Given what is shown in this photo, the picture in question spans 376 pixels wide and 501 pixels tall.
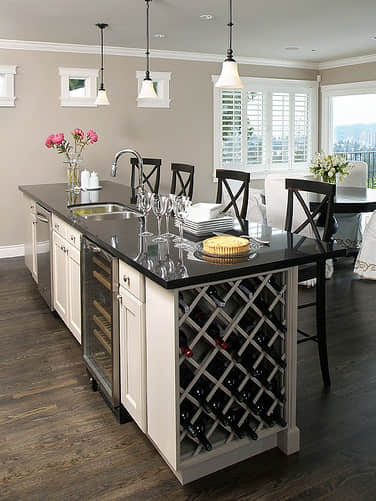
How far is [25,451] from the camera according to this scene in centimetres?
253

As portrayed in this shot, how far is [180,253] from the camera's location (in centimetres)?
251

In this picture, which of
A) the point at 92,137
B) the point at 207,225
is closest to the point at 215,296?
the point at 207,225

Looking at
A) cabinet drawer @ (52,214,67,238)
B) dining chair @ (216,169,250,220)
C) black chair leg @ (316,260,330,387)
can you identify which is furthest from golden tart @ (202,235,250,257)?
cabinet drawer @ (52,214,67,238)

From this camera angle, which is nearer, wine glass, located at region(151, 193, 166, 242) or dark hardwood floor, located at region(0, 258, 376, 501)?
dark hardwood floor, located at region(0, 258, 376, 501)

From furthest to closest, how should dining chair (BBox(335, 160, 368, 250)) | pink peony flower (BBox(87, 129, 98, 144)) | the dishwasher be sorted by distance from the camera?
dining chair (BBox(335, 160, 368, 250))
pink peony flower (BBox(87, 129, 98, 144))
the dishwasher

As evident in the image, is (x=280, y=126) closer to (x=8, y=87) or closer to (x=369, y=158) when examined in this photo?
(x=369, y=158)

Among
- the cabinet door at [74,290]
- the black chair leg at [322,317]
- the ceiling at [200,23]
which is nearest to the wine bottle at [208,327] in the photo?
the black chair leg at [322,317]

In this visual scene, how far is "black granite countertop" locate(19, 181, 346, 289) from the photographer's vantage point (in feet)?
7.06

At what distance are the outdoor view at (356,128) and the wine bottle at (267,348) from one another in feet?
23.0

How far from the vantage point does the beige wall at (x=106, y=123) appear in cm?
660

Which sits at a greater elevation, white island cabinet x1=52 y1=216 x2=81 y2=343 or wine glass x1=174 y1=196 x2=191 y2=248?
wine glass x1=174 y1=196 x2=191 y2=248

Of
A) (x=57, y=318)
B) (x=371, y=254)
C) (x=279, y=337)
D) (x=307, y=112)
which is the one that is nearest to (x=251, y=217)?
(x=371, y=254)

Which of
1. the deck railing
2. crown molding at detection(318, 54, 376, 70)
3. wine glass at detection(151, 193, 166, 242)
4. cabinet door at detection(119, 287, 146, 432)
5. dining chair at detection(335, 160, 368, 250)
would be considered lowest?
cabinet door at detection(119, 287, 146, 432)

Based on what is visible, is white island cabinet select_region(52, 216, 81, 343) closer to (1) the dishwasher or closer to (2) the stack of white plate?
(1) the dishwasher
